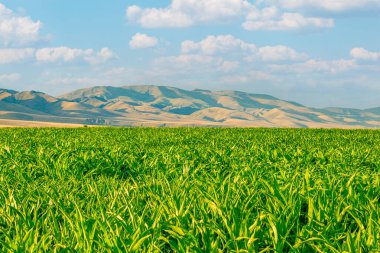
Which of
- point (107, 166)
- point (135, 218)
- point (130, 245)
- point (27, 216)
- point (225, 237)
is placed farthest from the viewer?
point (107, 166)

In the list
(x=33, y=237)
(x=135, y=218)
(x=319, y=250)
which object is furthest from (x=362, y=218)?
(x=33, y=237)

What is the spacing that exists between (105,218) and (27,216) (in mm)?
1138

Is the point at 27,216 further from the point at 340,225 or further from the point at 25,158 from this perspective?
the point at 25,158

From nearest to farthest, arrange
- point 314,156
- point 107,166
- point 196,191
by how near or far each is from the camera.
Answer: point 196,191, point 107,166, point 314,156

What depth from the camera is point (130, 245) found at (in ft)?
11.0

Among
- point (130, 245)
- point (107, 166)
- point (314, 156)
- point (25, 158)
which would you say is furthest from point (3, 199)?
point (314, 156)

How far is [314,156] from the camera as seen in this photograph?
12.0 meters

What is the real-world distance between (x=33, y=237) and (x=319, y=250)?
238 centimetres

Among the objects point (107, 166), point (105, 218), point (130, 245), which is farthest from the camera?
point (107, 166)

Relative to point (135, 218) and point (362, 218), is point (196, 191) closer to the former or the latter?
point (135, 218)

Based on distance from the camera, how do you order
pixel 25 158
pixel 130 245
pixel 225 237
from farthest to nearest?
pixel 25 158 → pixel 225 237 → pixel 130 245

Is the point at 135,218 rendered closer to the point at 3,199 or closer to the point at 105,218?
the point at 105,218

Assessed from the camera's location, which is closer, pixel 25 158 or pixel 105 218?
pixel 105 218

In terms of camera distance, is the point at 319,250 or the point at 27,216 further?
the point at 27,216
